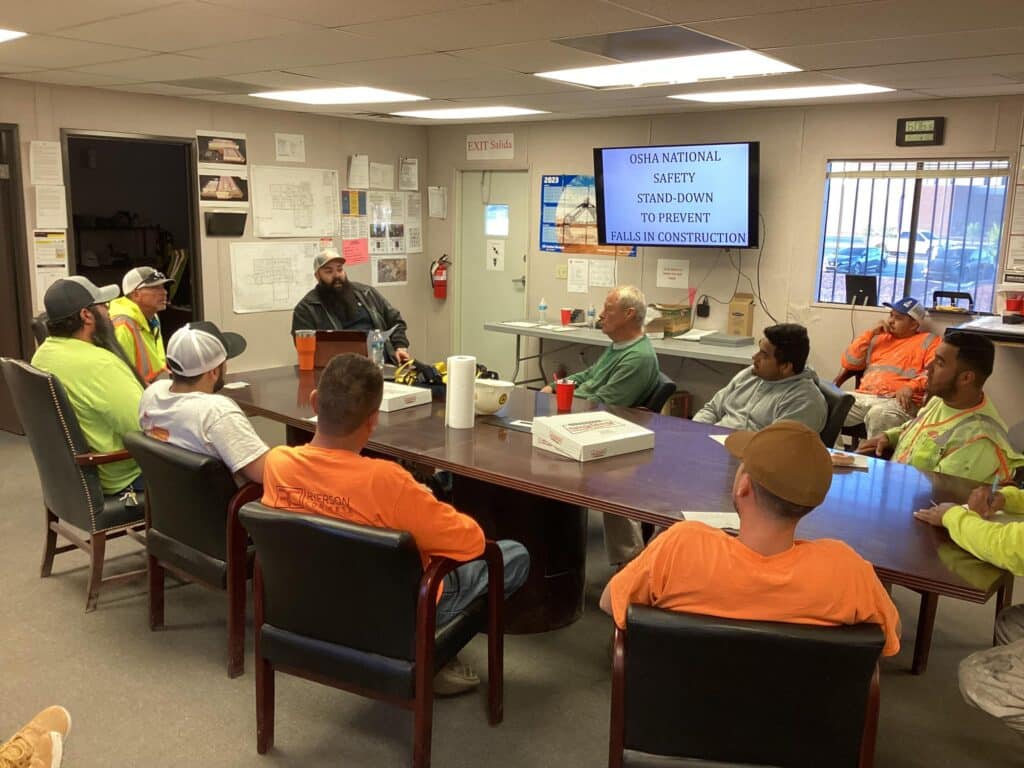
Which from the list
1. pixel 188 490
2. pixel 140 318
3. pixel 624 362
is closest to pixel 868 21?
pixel 624 362

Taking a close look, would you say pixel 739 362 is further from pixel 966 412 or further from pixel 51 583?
pixel 51 583

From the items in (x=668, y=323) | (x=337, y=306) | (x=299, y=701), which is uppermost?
(x=337, y=306)

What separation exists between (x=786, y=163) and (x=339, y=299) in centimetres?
305

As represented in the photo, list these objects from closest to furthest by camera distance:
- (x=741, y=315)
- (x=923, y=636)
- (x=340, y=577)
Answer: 1. (x=340, y=577)
2. (x=923, y=636)
3. (x=741, y=315)

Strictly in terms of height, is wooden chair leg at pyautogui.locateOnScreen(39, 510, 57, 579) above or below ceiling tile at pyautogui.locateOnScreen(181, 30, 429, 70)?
below

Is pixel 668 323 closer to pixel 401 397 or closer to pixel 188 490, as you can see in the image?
pixel 401 397

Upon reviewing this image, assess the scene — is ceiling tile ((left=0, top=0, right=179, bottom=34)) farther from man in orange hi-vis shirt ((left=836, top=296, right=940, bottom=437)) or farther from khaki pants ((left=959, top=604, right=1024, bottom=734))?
man in orange hi-vis shirt ((left=836, top=296, right=940, bottom=437))

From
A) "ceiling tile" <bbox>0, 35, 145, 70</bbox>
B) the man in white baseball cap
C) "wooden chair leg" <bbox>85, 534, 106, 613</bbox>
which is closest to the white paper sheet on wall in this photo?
"ceiling tile" <bbox>0, 35, 145, 70</bbox>

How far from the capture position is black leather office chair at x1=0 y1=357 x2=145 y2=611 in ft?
10.1

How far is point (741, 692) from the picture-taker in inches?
65.7

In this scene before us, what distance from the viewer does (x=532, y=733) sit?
2582mm

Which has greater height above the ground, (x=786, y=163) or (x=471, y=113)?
(x=471, y=113)

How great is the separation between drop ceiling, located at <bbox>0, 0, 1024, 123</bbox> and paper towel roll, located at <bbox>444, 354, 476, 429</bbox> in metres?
1.24

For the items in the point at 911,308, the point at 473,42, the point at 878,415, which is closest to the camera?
the point at 473,42
